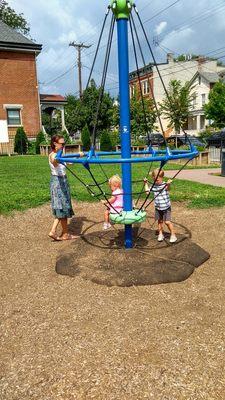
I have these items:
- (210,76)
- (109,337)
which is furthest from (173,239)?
(210,76)

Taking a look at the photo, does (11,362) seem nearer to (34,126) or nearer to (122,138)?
(122,138)

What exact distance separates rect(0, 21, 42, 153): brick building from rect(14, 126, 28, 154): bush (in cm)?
78

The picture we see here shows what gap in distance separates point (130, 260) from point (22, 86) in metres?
27.4

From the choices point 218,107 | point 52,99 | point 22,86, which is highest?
point 22,86

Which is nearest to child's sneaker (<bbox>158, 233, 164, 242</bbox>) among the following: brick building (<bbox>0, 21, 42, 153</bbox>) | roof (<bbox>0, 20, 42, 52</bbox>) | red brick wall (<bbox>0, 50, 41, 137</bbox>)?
brick building (<bbox>0, 21, 42, 153</bbox>)

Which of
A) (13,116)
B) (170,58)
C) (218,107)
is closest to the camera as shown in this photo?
(13,116)

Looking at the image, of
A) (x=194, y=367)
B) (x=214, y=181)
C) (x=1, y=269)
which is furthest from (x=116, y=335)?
(x=214, y=181)

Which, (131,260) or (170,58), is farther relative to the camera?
(170,58)

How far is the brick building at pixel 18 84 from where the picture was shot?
2841 centimetres

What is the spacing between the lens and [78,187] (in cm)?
1015

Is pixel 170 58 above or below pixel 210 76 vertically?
above

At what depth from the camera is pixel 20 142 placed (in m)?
26.7

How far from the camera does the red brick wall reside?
93.4 ft

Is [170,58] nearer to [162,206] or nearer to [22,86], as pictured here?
[22,86]
